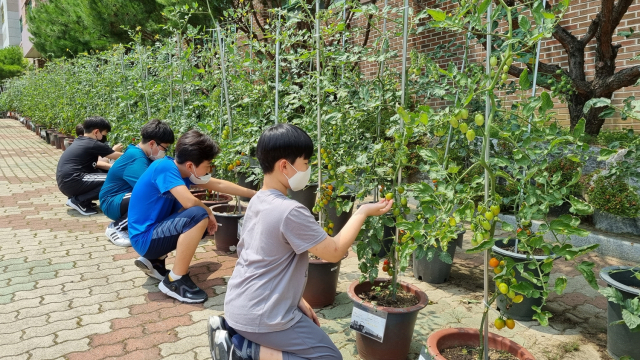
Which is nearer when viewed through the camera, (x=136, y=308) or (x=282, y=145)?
(x=282, y=145)

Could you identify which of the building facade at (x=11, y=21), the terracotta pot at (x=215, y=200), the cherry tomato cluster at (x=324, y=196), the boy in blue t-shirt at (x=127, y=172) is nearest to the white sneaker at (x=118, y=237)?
the boy in blue t-shirt at (x=127, y=172)


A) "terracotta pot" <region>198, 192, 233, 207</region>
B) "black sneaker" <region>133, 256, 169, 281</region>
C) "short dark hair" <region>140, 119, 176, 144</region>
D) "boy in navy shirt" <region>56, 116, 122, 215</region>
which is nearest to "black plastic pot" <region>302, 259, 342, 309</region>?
"black sneaker" <region>133, 256, 169, 281</region>

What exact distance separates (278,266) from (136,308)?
1.62m

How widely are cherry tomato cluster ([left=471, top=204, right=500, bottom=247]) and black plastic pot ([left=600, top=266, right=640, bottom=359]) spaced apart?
107 centimetres

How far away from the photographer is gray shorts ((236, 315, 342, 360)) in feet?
5.76

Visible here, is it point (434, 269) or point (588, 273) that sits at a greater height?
point (588, 273)

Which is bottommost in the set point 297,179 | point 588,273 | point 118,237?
point 118,237

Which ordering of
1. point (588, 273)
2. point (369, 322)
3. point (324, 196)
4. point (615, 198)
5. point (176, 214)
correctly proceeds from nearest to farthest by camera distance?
point (588, 273) < point (369, 322) < point (324, 196) < point (176, 214) < point (615, 198)

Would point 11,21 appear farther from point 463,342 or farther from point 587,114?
point 463,342

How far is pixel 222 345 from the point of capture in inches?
69.2

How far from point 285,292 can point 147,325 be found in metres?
1.36

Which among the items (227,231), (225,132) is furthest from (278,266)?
(225,132)

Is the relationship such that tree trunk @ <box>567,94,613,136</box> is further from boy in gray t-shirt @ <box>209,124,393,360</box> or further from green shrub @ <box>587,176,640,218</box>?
boy in gray t-shirt @ <box>209,124,393,360</box>

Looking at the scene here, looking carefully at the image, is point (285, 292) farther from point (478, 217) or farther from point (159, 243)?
point (159, 243)
